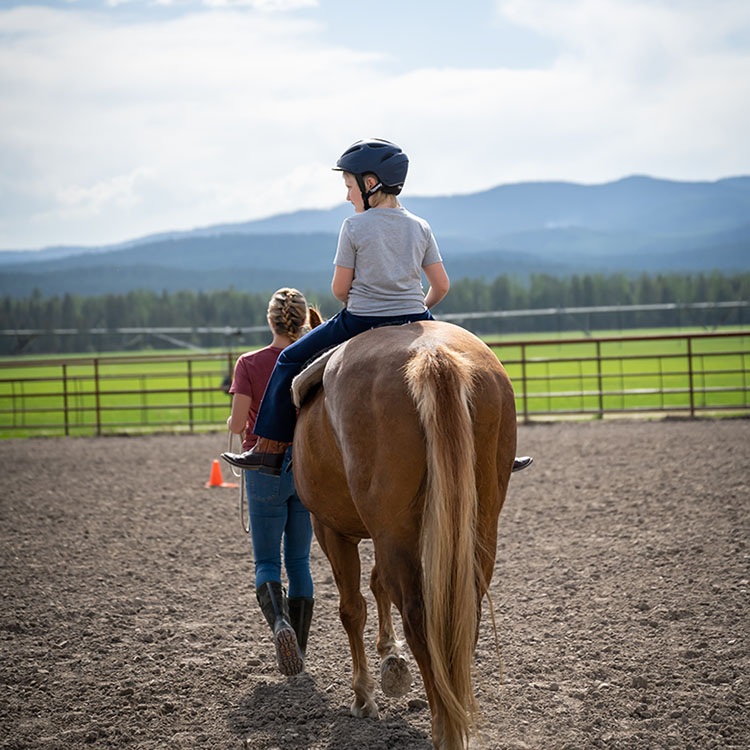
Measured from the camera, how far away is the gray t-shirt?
3.30m

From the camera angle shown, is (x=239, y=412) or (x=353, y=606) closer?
(x=353, y=606)

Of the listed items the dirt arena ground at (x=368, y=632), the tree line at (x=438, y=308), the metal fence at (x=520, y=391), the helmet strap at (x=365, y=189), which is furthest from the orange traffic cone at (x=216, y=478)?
the tree line at (x=438, y=308)

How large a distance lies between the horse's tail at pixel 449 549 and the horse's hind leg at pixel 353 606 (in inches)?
36.6

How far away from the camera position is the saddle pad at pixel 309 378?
3.29 metres

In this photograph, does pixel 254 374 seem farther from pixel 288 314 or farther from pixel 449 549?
pixel 449 549

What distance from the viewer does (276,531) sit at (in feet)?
14.2

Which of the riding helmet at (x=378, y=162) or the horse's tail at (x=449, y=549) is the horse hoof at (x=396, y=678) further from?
the riding helmet at (x=378, y=162)

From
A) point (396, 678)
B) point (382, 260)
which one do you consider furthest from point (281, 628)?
Result: point (382, 260)

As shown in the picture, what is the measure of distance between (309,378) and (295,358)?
0.89ft

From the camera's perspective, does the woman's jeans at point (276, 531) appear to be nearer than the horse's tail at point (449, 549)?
No

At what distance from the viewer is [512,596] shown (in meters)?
5.12

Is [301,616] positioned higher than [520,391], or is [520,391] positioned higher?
[301,616]

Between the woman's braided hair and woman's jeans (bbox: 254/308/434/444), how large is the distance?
0.76 metres

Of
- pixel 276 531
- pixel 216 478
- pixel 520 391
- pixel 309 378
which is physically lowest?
pixel 520 391
